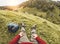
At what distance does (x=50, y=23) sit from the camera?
11875mm

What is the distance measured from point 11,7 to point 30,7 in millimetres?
981

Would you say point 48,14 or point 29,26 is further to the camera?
point 48,14

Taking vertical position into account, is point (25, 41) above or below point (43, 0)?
below

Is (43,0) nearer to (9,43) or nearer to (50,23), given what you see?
(50,23)

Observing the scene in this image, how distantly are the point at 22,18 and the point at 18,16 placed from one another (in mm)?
216

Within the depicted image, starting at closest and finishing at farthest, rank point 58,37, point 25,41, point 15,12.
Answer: point 25,41 → point 58,37 → point 15,12

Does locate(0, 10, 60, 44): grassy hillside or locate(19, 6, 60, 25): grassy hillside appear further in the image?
locate(19, 6, 60, 25): grassy hillside

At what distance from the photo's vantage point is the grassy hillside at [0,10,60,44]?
1070 cm

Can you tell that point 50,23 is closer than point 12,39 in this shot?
No

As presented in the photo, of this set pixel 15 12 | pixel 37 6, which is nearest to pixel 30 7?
pixel 37 6

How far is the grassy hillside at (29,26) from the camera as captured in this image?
421 inches

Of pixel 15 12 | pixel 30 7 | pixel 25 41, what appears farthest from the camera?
pixel 30 7

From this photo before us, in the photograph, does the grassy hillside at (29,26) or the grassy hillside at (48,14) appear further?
the grassy hillside at (48,14)

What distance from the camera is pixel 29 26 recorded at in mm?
10867
